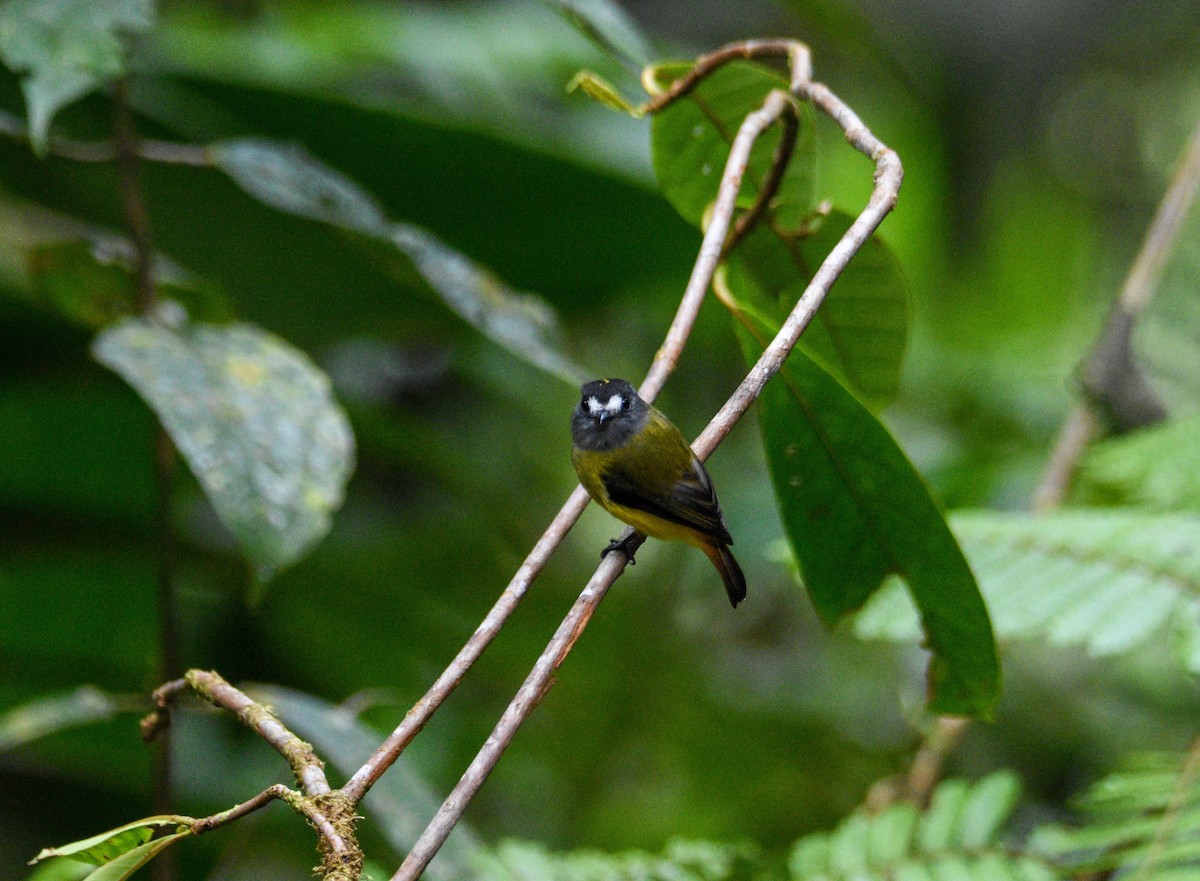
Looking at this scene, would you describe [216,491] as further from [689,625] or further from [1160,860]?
[689,625]

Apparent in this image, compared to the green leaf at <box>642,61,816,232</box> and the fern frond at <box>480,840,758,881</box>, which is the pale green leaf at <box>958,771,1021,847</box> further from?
the green leaf at <box>642,61,816,232</box>

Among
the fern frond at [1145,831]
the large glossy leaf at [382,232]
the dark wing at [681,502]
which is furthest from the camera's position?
the large glossy leaf at [382,232]

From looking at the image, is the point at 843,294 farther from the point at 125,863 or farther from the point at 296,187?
the point at 125,863

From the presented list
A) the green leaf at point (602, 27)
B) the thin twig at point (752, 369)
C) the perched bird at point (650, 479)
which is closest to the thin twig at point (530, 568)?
the thin twig at point (752, 369)

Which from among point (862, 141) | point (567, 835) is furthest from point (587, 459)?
point (567, 835)

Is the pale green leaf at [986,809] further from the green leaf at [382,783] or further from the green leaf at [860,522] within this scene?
the green leaf at [382,783]

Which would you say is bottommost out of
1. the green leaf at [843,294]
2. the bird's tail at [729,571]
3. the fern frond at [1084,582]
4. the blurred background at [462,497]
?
the blurred background at [462,497]

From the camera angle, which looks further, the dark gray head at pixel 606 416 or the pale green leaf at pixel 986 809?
the dark gray head at pixel 606 416
